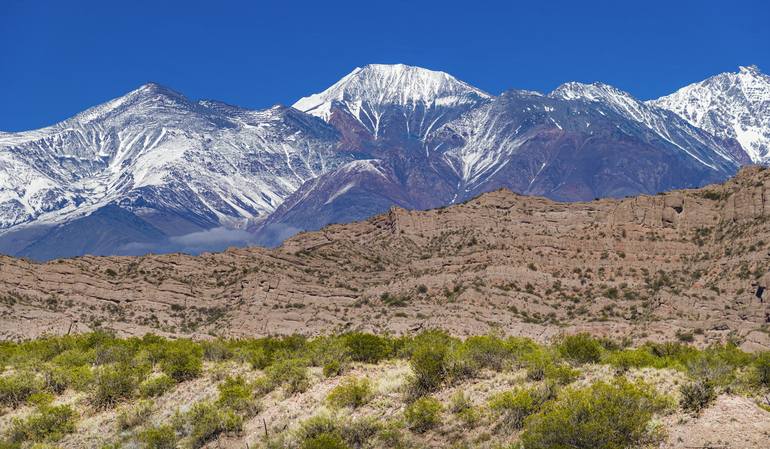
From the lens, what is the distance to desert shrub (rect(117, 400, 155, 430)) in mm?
45125

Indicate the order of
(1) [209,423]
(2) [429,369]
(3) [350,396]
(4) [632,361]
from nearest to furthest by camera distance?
(3) [350,396]
(1) [209,423]
(4) [632,361]
(2) [429,369]

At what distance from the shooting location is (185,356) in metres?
52.8

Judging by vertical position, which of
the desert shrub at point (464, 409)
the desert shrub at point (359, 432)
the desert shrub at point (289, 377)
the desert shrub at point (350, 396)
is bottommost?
the desert shrub at point (359, 432)

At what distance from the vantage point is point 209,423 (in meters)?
42.0

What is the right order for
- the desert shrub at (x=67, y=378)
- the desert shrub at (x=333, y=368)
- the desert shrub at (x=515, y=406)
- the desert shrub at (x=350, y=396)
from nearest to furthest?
the desert shrub at (x=515, y=406)
the desert shrub at (x=350, y=396)
the desert shrub at (x=333, y=368)
the desert shrub at (x=67, y=378)

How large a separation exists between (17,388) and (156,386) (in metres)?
7.35

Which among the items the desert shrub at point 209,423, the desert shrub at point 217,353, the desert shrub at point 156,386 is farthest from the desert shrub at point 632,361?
the desert shrub at point 217,353

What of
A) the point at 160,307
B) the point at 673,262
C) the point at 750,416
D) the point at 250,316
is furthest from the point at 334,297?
the point at 750,416

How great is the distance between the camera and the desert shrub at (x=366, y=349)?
5081 centimetres

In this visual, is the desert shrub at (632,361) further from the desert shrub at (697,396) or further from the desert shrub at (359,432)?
the desert shrub at (359,432)

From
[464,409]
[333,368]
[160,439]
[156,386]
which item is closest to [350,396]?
[333,368]

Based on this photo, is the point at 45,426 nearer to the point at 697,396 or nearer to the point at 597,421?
the point at 597,421

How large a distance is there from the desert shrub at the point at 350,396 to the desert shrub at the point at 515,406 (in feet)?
20.8

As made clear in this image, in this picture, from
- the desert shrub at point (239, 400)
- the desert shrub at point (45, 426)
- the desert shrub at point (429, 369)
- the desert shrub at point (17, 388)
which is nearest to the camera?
the desert shrub at point (429, 369)
